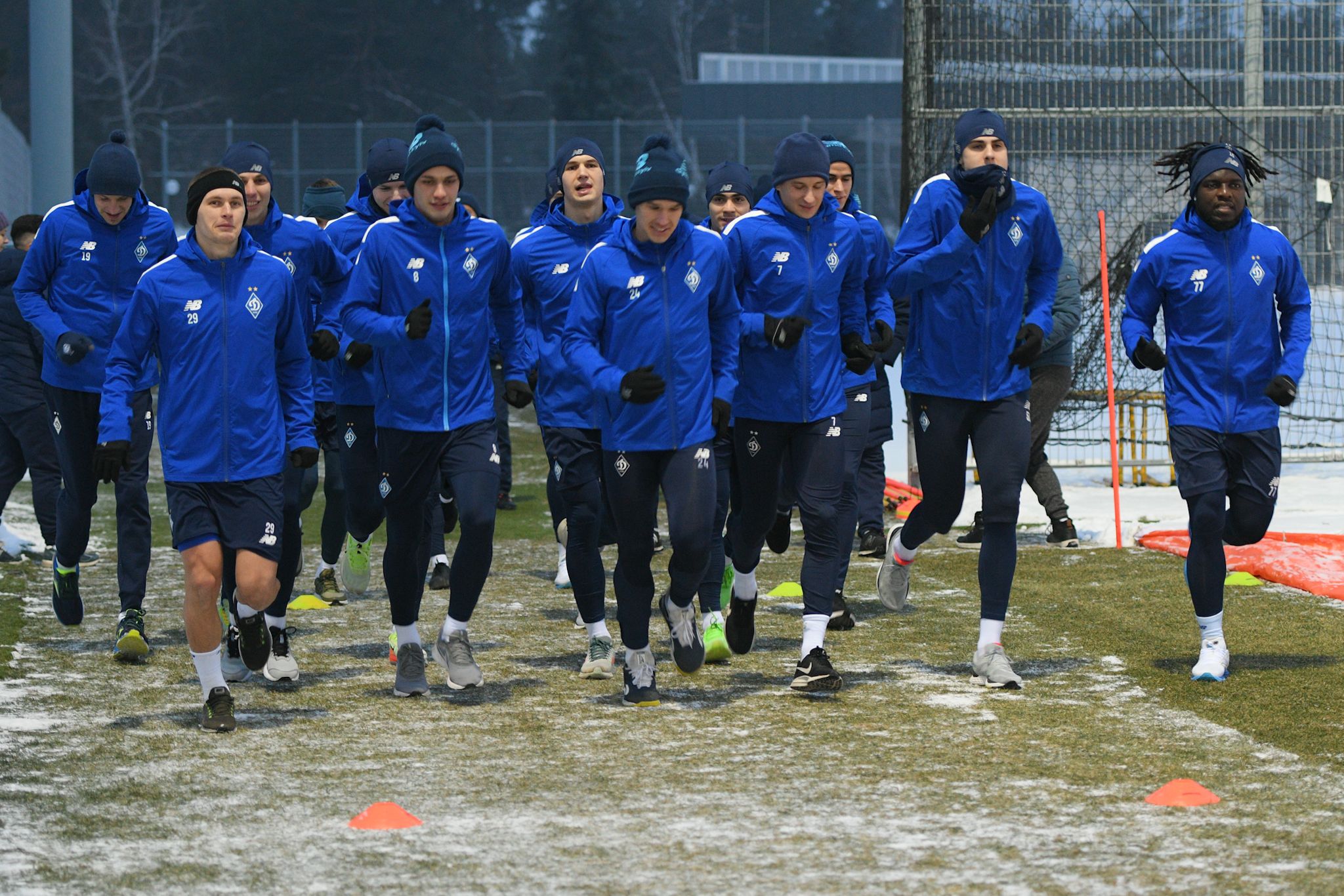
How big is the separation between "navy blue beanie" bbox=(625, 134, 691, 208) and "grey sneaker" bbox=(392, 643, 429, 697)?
2.00 meters

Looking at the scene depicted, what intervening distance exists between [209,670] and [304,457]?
87 cm

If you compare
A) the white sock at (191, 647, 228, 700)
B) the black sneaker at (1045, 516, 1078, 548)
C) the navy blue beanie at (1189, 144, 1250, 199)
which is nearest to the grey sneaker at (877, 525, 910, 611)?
the navy blue beanie at (1189, 144, 1250, 199)

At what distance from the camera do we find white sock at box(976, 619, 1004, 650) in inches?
293

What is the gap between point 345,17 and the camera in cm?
6481

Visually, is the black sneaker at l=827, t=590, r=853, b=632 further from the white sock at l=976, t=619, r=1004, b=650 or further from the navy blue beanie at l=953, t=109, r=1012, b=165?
the navy blue beanie at l=953, t=109, r=1012, b=165

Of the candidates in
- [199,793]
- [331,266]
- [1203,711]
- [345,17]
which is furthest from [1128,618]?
[345,17]

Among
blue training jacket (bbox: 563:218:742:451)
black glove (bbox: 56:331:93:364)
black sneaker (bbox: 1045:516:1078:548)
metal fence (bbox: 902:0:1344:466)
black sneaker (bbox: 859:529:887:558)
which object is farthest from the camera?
metal fence (bbox: 902:0:1344:466)

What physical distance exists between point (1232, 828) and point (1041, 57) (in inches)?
415

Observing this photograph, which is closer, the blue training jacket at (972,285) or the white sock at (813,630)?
the white sock at (813,630)

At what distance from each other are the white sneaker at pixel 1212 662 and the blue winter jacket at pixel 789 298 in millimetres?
1777

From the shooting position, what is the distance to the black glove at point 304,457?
270 inches

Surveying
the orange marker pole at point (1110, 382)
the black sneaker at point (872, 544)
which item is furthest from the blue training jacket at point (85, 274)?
the orange marker pole at point (1110, 382)

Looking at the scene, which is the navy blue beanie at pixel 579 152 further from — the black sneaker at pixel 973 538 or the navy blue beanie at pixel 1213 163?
the black sneaker at pixel 973 538

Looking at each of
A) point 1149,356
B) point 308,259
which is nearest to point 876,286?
point 1149,356
